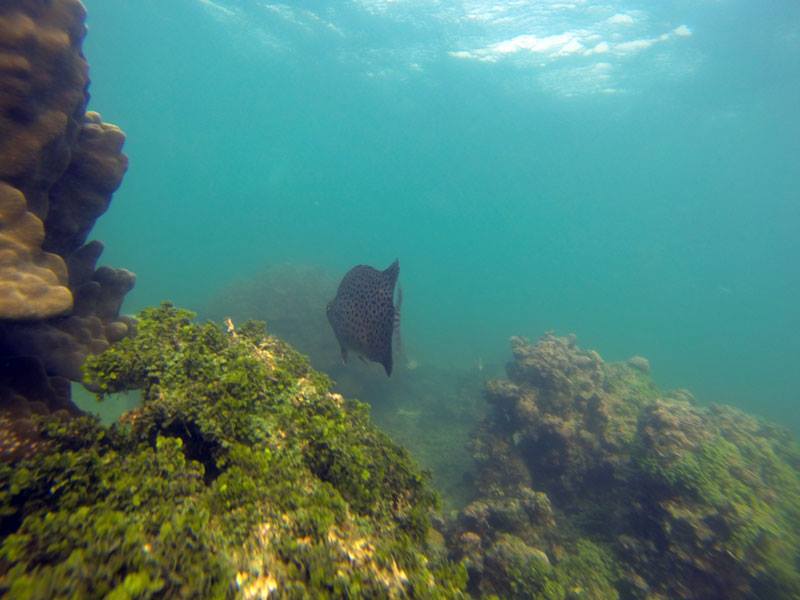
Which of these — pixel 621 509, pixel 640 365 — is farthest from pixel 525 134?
pixel 621 509

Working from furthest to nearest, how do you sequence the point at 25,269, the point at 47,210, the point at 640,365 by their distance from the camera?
the point at 640,365 → the point at 47,210 → the point at 25,269

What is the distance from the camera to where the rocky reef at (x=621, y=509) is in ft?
18.5

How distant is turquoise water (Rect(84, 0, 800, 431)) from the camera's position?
3117 centimetres

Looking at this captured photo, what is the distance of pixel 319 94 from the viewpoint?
63.8 m

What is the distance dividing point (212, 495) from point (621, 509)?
25.7ft

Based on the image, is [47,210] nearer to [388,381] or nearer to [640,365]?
[388,381]

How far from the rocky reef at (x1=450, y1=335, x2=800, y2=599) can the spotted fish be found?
11.4ft

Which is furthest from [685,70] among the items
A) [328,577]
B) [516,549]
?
[328,577]

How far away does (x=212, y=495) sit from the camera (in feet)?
7.02

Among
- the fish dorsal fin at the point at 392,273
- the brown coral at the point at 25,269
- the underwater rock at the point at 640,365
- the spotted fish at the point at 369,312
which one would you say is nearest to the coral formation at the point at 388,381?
the spotted fish at the point at 369,312

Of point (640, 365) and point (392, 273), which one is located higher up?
point (392, 273)

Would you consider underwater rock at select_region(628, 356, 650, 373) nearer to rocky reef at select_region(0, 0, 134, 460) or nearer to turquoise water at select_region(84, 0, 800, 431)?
turquoise water at select_region(84, 0, 800, 431)

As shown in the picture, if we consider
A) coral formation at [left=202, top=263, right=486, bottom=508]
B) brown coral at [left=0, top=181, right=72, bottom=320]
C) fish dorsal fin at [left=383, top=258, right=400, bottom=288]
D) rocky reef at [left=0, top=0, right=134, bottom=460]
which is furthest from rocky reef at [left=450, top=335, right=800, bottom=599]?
brown coral at [left=0, top=181, right=72, bottom=320]

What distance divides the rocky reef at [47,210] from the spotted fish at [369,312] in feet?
9.25
